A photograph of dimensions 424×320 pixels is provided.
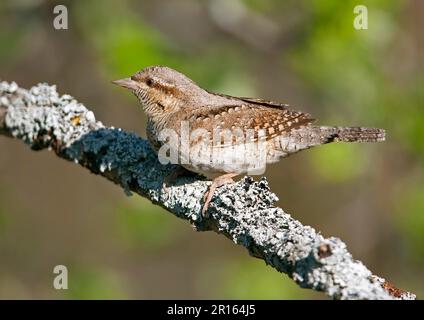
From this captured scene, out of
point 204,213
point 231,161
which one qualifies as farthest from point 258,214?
point 231,161

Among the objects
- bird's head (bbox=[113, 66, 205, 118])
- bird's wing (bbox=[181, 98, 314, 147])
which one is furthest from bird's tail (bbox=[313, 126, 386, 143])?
bird's head (bbox=[113, 66, 205, 118])

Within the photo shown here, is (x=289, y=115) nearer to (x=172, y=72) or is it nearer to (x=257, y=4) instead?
(x=172, y=72)

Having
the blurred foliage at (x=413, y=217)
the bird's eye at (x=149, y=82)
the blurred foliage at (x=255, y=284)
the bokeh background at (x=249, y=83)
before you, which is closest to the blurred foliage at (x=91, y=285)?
the bokeh background at (x=249, y=83)

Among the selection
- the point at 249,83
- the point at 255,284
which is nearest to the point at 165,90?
the point at 249,83

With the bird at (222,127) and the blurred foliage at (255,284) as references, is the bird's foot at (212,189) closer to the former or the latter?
the bird at (222,127)

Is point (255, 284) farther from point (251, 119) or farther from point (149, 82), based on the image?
point (149, 82)

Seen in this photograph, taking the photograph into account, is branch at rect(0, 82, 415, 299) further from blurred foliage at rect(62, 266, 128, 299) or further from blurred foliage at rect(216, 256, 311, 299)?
blurred foliage at rect(216, 256, 311, 299)
